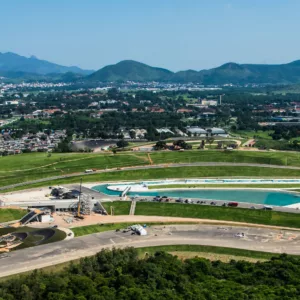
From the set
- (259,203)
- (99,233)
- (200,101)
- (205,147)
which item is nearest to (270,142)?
(205,147)

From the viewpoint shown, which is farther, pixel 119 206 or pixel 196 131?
pixel 196 131

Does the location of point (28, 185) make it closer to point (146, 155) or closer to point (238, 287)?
point (146, 155)

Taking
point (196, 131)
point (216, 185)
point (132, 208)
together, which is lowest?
point (196, 131)

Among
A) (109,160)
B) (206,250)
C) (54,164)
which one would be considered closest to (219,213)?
(206,250)

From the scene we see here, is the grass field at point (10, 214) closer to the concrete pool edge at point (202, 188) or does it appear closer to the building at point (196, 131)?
the concrete pool edge at point (202, 188)

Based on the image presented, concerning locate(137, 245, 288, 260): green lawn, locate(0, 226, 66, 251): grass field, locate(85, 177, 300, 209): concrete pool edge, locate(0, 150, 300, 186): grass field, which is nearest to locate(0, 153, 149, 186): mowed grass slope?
locate(0, 150, 300, 186): grass field

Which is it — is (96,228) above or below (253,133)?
above

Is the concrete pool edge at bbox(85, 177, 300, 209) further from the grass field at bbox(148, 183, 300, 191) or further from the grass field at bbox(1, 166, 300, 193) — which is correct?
the grass field at bbox(1, 166, 300, 193)

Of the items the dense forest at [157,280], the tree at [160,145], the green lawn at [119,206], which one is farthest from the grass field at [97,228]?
the tree at [160,145]

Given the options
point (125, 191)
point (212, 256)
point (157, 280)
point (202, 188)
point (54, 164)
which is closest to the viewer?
point (157, 280)

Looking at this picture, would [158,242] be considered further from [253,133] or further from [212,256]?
[253,133]
